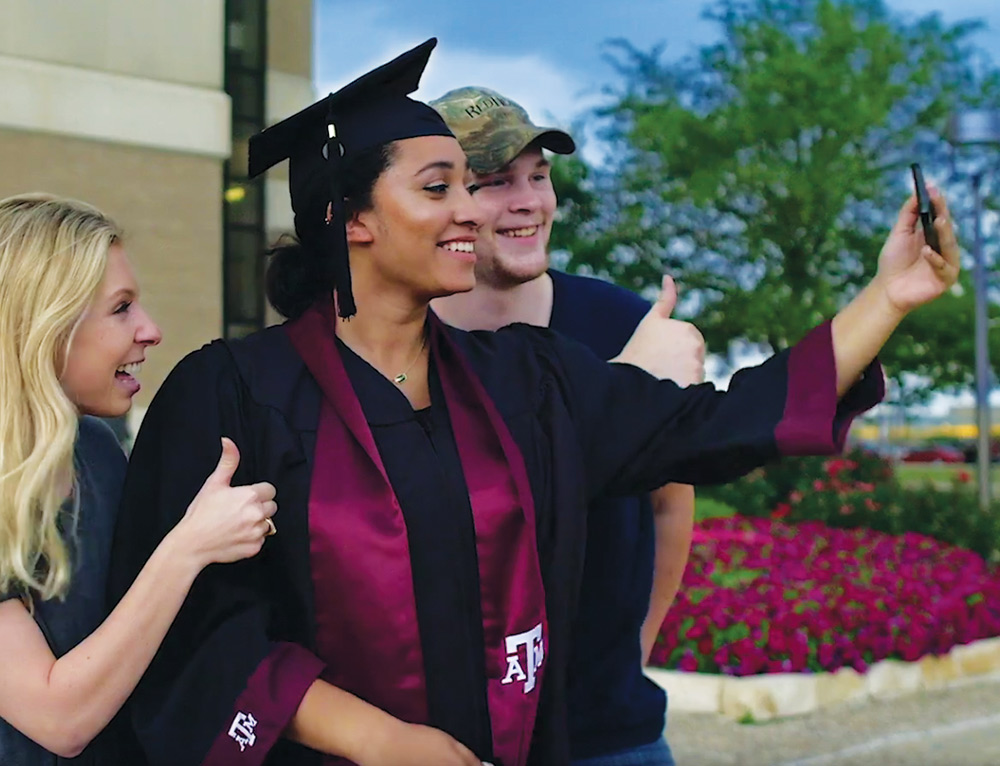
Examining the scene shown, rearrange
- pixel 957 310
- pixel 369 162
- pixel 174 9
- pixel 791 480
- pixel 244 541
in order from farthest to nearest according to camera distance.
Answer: pixel 957 310 → pixel 791 480 → pixel 174 9 → pixel 369 162 → pixel 244 541

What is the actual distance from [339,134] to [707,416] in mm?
728

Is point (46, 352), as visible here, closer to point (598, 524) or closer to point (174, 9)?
point (598, 524)

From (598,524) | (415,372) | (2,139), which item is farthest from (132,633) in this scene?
(2,139)

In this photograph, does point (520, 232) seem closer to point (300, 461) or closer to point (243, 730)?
point (300, 461)

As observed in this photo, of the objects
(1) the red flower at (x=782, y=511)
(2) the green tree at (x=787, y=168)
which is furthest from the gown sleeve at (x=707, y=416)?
(2) the green tree at (x=787, y=168)

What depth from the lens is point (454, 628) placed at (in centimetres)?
182

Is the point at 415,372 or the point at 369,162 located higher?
the point at 369,162

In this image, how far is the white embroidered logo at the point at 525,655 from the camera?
1.85 m

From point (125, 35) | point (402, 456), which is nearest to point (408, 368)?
point (402, 456)

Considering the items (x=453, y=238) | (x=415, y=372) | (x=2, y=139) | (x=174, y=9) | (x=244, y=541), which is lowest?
(x=244, y=541)

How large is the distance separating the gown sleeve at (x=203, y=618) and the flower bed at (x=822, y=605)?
4.99m

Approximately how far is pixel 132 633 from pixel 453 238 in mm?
755

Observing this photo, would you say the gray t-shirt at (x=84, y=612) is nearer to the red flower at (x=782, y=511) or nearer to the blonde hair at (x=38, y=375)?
the blonde hair at (x=38, y=375)

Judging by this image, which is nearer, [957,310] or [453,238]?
[453,238]
